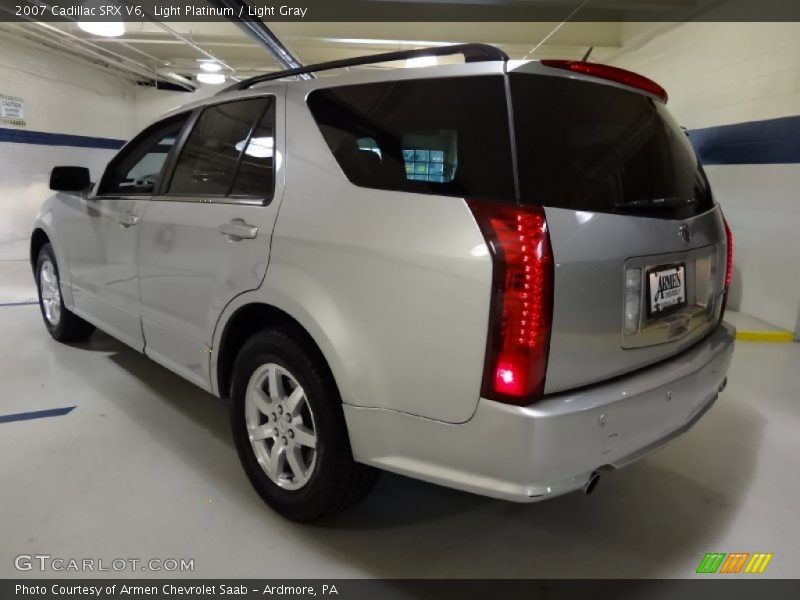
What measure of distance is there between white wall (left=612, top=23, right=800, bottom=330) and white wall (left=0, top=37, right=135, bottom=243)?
7.78 metres

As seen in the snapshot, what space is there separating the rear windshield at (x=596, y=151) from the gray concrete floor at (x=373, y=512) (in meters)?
1.15

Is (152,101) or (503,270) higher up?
(152,101)

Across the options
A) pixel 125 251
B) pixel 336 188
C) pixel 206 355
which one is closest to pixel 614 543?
pixel 336 188

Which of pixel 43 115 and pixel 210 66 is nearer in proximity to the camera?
pixel 43 115

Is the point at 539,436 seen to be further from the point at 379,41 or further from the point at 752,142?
the point at 379,41

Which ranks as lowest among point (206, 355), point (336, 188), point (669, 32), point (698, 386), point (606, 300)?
point (206, 355)

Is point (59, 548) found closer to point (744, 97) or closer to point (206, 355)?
point (206, 355)

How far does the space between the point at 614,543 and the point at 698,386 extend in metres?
0.63

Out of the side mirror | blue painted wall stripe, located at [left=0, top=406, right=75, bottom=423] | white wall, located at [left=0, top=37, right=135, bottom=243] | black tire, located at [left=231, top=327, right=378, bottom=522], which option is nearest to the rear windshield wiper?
black tire, located at [left=231, top=327, right=378, bottom=522]

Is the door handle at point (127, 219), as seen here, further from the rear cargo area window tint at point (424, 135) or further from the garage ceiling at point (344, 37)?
the garage ceiling at point (344, 37)

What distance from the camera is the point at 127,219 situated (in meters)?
2.56

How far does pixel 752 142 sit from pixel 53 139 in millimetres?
11504

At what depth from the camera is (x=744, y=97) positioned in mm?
4785

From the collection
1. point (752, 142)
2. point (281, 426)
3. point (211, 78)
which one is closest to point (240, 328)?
point (281, 426)
